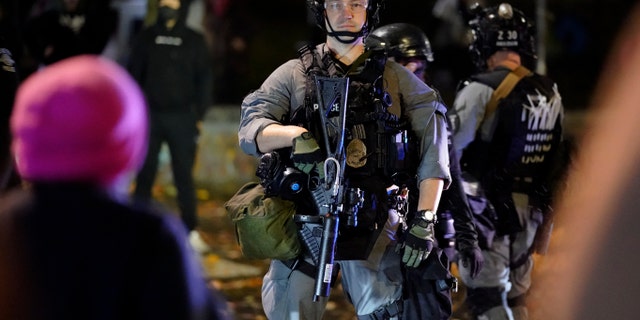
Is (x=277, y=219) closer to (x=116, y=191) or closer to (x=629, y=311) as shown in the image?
(x=116, y=191)

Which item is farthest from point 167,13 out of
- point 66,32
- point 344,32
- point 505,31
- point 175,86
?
point 344,32

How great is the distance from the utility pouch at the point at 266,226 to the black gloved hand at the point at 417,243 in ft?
1.57

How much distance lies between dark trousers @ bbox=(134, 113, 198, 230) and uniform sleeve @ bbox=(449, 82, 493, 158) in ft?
11.2

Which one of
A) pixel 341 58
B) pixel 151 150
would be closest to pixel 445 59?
pixel 151 150

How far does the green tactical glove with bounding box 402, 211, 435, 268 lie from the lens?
4.77m

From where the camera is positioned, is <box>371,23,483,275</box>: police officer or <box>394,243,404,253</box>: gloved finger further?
<box>371,23,483,275</box>: police officer

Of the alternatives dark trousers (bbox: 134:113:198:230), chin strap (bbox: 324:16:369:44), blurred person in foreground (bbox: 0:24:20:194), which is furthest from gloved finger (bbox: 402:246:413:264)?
dark trousers (bbox: 134:113:198:230)

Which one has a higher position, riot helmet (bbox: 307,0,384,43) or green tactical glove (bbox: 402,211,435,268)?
riot helmet (bbox: 307,0,384,43)

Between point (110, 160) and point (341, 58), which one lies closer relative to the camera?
point (110, 160)

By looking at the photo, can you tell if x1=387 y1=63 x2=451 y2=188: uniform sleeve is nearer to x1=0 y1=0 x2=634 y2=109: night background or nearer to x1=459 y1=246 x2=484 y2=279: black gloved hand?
x1=459 y1=246 x2=484 y2=279: black gloved hand

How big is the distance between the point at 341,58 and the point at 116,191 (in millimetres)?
2390

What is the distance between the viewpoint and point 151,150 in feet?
30.7

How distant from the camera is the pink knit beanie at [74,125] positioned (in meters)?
2.68

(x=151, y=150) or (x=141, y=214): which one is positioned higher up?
(x=141, y=214)
